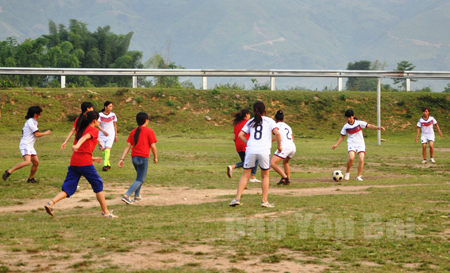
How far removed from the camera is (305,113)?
30.8 metres

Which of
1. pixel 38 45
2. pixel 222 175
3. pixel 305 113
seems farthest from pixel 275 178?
pixel 38 45

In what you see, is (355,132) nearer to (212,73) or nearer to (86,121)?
(86,121)

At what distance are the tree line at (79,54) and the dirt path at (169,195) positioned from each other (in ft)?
83.3

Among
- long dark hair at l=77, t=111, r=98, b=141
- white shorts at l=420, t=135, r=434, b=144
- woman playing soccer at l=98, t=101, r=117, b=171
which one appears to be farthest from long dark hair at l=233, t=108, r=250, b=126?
white shorts at l=420, t=135, r=434, b=144

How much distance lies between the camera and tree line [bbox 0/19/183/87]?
46.8 m

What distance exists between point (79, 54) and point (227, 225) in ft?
179

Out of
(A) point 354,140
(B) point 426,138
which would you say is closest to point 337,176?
(A) point 354,140

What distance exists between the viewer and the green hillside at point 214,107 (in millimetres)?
27766

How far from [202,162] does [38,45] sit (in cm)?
4260

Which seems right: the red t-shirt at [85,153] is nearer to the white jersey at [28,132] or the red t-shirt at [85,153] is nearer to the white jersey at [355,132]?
the white jersey at [28,132]

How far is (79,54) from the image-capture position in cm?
5800

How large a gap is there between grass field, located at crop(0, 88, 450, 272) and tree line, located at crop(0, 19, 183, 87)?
2474 centimetres

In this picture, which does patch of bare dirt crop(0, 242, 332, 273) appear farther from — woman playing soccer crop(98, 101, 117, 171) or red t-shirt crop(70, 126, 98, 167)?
woman playing soccer crop(98, 101, 117, 171)

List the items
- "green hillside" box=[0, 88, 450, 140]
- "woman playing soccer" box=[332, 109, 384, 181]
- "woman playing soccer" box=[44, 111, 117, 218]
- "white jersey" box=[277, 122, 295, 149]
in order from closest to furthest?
"woman playing soccer" box=[44, 111, 117, 218]
"white jersey" box=[277, 122, 295, 149]
"woman playing soccer" box=[332, 109, 384, 181]
"green hillside" box=[0, 88, 450, 140]
